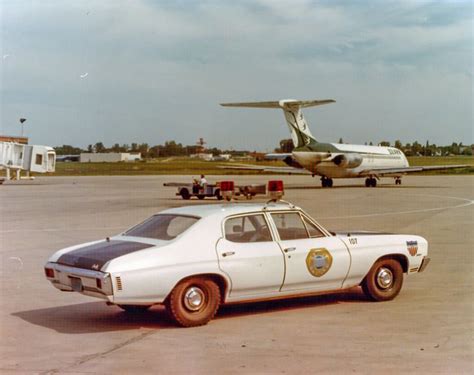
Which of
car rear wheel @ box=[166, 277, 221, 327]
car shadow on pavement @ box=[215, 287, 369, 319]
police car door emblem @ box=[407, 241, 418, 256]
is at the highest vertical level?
police car door emblem @ box=[407, 241, 418, 256]

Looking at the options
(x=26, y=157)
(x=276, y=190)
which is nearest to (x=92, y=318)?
(x=276, y=190)

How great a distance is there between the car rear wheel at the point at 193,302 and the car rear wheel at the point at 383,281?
2312mm

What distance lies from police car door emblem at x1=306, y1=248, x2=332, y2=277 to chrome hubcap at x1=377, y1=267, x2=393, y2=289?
0.91 metres

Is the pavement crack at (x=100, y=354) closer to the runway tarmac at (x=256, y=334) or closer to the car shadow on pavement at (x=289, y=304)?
the runway tarmac at (x=256, y=334)

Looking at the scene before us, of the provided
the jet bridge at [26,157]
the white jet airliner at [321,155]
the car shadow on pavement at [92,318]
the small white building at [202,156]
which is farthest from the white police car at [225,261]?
the small white building at [202,156]

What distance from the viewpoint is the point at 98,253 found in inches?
332

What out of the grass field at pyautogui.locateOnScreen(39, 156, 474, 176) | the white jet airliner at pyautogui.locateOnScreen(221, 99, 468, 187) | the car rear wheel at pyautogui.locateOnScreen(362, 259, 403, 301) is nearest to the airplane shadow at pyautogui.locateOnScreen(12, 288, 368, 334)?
the car rear wheel at pyautogui.locateOnScreen(362, 259, 403, 301)

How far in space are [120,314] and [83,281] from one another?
1.10 meters

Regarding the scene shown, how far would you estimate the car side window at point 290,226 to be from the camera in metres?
9.22

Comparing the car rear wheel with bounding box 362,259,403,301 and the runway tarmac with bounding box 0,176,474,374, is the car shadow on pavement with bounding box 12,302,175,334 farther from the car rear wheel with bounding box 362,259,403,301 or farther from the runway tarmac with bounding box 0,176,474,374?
the car rear wheel with bounding box 362,259,403,301

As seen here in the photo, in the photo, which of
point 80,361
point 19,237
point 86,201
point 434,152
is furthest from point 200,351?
point 434,152

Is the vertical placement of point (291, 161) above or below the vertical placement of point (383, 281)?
above

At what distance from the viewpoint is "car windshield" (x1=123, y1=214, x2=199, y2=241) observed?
28.9 ft

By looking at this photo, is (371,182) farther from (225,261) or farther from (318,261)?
(225,261)
